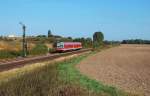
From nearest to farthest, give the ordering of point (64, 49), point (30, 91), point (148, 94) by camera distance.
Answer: point (30, 91)
point (148, 94)
point (64, 49)

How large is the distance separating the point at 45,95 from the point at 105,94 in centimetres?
426

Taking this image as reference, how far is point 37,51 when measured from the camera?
77312 mm

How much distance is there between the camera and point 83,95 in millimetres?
12570

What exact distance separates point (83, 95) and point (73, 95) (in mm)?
678

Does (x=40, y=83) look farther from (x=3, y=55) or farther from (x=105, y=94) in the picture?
(x=3, y=55)

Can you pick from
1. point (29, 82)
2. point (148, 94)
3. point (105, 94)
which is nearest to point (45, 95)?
point (29, 82)

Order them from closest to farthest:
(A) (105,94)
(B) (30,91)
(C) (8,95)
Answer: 1. (C) (8,95)
2. (B) (30,91)
3. (A) (105,94)

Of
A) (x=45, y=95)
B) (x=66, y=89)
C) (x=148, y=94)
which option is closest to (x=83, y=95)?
(x=66, y=89)

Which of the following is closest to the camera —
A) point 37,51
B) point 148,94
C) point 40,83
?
point 40,83

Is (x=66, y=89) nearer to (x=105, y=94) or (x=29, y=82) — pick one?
(x=29, y=82)

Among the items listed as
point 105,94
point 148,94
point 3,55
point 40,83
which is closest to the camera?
point 40,83

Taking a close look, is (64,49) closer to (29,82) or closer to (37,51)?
(37,51)

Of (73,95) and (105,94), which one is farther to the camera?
(105,94)

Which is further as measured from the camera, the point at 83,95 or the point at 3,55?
the point at 3,55
